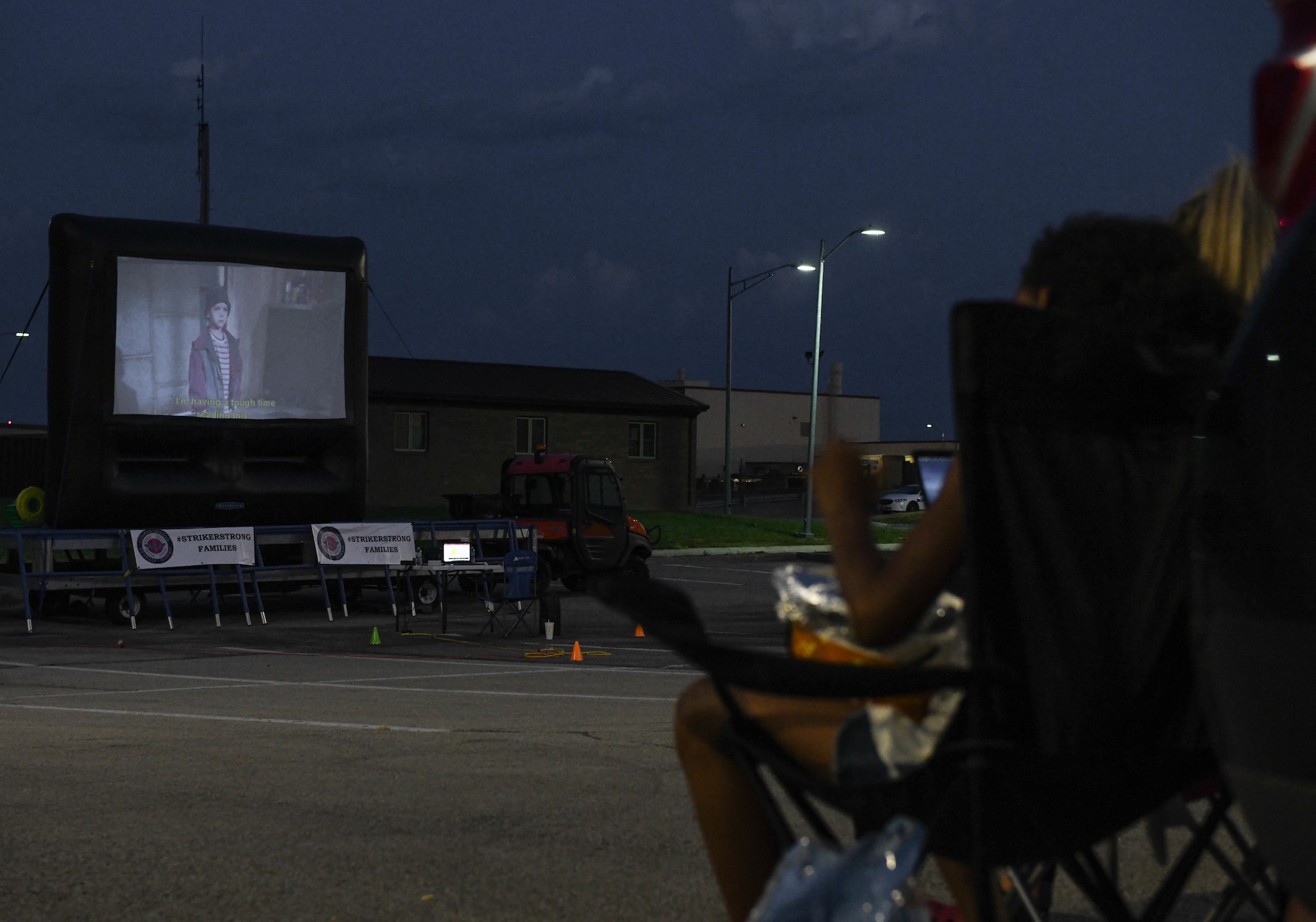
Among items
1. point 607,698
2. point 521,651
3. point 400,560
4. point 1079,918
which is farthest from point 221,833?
point 400,560

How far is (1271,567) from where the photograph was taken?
1669mm

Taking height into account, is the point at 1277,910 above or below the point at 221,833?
above

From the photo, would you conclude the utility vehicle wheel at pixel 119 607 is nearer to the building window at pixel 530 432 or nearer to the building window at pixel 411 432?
the building window at pixel 411 432

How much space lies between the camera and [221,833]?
4.90 meters

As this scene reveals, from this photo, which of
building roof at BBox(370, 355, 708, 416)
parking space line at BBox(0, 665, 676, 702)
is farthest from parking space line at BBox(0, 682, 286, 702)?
building roof at BBox(370, 355, 708, 416)

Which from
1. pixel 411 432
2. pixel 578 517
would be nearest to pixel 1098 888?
pixel 578 517

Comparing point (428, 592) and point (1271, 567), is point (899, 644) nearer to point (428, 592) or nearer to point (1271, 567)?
point (1271, 567)

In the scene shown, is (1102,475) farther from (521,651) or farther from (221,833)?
(521,651)

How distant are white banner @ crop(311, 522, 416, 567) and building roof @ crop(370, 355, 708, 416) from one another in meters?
26.2

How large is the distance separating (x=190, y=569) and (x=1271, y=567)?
59.8 feet

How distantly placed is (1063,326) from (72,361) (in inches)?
731

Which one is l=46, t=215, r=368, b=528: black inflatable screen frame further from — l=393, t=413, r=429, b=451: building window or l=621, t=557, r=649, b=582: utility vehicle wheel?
l=393, t=413, r=429, b=451: building window

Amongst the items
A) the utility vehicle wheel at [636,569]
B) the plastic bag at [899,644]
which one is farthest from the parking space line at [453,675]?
the utility vehicle wheel at [636,569]

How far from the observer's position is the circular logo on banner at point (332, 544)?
19484 millimetres
